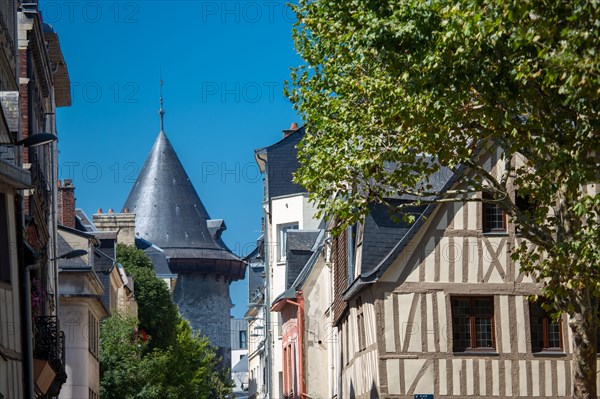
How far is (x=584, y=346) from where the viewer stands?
20.5 metres

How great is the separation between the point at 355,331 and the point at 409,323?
3333 mm

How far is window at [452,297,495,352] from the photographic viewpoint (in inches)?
1115

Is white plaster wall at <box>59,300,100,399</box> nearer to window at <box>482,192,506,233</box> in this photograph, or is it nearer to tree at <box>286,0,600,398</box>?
window at <box>482,192,506,233</box>

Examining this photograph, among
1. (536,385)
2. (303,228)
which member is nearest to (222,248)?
(303,228)

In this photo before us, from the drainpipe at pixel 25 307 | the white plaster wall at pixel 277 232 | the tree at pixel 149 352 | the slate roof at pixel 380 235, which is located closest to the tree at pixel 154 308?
the tree at pixel 149 352

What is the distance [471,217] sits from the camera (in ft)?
93.0

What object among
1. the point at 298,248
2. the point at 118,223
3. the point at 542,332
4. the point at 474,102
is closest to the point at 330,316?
the point at 298,248

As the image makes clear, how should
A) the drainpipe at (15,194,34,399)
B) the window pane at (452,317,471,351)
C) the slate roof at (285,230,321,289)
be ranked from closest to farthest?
the drainpipe at (15,194,34,399) → the window pane at (452,317,471,351) → the slate roof at (285,230,321,289)

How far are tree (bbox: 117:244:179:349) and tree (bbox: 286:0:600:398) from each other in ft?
130

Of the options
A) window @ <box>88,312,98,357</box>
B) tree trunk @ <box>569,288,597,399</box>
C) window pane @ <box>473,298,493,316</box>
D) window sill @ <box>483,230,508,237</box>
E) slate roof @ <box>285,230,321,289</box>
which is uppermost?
slate roof @ <box>285,230,321,289</box>

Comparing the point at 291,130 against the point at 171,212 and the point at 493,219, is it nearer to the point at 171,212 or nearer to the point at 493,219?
the point at 493,219

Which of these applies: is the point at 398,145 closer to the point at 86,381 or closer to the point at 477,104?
the point at 477,104

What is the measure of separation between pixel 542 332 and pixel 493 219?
239cm

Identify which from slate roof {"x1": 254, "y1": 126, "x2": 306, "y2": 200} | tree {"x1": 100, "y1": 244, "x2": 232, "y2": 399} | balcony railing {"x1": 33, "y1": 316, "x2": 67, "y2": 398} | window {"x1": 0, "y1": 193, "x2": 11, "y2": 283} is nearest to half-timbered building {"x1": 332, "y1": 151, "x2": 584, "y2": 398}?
balcony railing {"x1": 33, "y1": 316, "x2": 67, "y2": 398}
